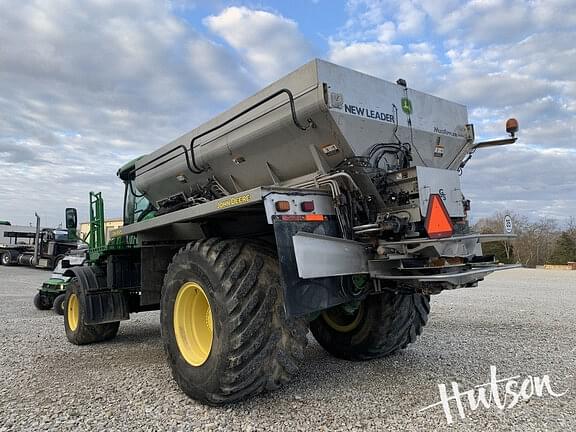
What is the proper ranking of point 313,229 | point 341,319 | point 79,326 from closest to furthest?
point 313,229 → point 341,319 → point 79,326

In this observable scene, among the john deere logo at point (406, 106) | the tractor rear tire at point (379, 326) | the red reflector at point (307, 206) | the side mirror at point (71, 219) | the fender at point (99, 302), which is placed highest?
the john deere logo at point (406, 106)

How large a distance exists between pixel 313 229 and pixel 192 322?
5.06 feet

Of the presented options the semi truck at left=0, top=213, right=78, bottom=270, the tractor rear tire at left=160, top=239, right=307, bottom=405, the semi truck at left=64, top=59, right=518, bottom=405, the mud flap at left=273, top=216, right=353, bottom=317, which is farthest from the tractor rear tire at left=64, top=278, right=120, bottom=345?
the semi truck at left=0, top=213, right=78, bottom=270

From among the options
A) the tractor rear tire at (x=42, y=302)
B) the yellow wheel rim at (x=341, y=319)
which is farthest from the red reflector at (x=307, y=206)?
the tractor rear tire at (x=42, y=302)

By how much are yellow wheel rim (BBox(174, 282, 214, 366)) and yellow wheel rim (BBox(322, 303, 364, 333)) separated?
58.8 inches

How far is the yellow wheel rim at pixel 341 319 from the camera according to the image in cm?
502

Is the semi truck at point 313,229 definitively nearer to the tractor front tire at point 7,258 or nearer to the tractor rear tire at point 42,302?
the tractor rear tire at point 42,302

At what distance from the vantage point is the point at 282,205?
11.1 ft

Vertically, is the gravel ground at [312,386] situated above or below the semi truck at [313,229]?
below

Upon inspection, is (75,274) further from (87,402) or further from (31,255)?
(31,255)

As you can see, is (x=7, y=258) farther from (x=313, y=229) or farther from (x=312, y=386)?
(x=313, y=229)

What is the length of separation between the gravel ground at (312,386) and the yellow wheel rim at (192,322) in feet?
1.38

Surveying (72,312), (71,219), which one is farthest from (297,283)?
(71,219)

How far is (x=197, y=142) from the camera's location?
5.13 meters
